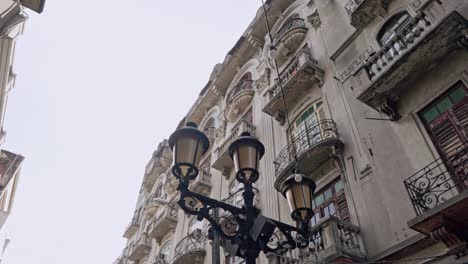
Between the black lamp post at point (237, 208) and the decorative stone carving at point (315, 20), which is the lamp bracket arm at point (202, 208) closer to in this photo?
the black lamp post at point (237, 208)

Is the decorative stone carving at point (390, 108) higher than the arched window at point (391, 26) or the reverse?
the reverse

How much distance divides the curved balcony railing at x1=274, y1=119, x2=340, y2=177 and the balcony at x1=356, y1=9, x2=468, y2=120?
1.77 metres

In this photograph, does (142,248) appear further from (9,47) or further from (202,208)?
(202,208)

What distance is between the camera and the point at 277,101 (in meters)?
13.0

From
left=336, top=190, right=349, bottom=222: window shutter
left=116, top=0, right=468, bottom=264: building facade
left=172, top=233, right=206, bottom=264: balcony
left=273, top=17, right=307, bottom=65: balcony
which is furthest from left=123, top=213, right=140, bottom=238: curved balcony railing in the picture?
left=336, top=190, right=349, bottom=222: window shutter

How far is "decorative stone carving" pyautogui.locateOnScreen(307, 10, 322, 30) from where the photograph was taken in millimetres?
13922

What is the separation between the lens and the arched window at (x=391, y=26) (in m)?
10.0

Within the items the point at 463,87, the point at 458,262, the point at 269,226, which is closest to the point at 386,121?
the point at 463,87

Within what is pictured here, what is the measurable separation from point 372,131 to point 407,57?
2093mm

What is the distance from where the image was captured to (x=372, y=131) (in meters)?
9.05

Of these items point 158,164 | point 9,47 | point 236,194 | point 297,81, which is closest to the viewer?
point 9,47

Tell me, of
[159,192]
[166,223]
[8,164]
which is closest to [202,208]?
[8,164]

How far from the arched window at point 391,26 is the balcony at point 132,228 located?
21535 millimetres

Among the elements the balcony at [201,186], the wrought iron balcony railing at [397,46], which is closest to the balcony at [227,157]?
the balcony at [201,186]
